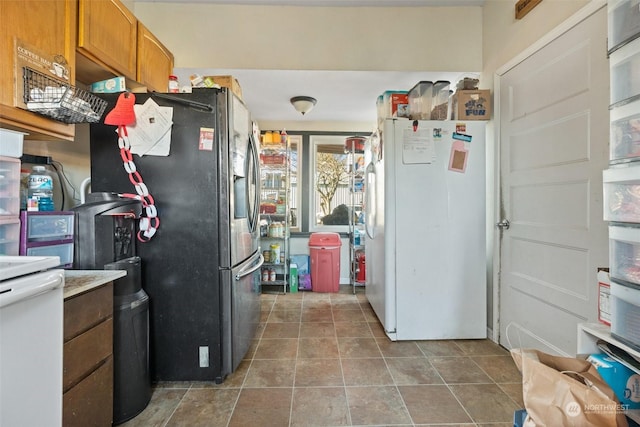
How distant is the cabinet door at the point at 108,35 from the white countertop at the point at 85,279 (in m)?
1.18

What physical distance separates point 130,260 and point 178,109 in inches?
35.6

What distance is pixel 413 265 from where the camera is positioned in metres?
2.35

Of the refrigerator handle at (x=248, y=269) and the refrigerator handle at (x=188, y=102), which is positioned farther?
the refrigerator handle at (x=248, y=269)

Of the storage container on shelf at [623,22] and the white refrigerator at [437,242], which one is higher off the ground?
the storage container on shelf at [623,22]

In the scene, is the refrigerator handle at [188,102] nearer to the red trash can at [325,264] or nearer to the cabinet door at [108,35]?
the cabinet door at [108,35]

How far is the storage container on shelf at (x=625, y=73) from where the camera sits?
101cm

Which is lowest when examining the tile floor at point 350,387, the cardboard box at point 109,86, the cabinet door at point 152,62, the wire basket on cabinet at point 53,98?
the tile floor at point 350,387

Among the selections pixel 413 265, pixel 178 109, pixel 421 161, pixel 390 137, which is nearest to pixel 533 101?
pixel 421 161

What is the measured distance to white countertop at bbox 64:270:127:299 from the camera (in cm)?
108

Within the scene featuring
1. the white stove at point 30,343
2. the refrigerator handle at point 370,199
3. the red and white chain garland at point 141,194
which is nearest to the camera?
the white stove at point 30,343

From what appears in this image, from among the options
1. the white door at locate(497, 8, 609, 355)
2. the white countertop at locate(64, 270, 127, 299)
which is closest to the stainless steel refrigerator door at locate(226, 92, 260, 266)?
the white countertop at locate(64, 270, 127, 299)

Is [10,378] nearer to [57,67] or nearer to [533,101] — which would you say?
[57,67]

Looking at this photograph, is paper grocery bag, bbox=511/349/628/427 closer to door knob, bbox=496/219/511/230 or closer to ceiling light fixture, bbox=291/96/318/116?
door knob, bbox=496/219/511/230

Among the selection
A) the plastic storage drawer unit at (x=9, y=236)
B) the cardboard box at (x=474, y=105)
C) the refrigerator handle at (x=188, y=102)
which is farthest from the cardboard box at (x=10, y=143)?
the cardboard box at (x=474, y=105)
